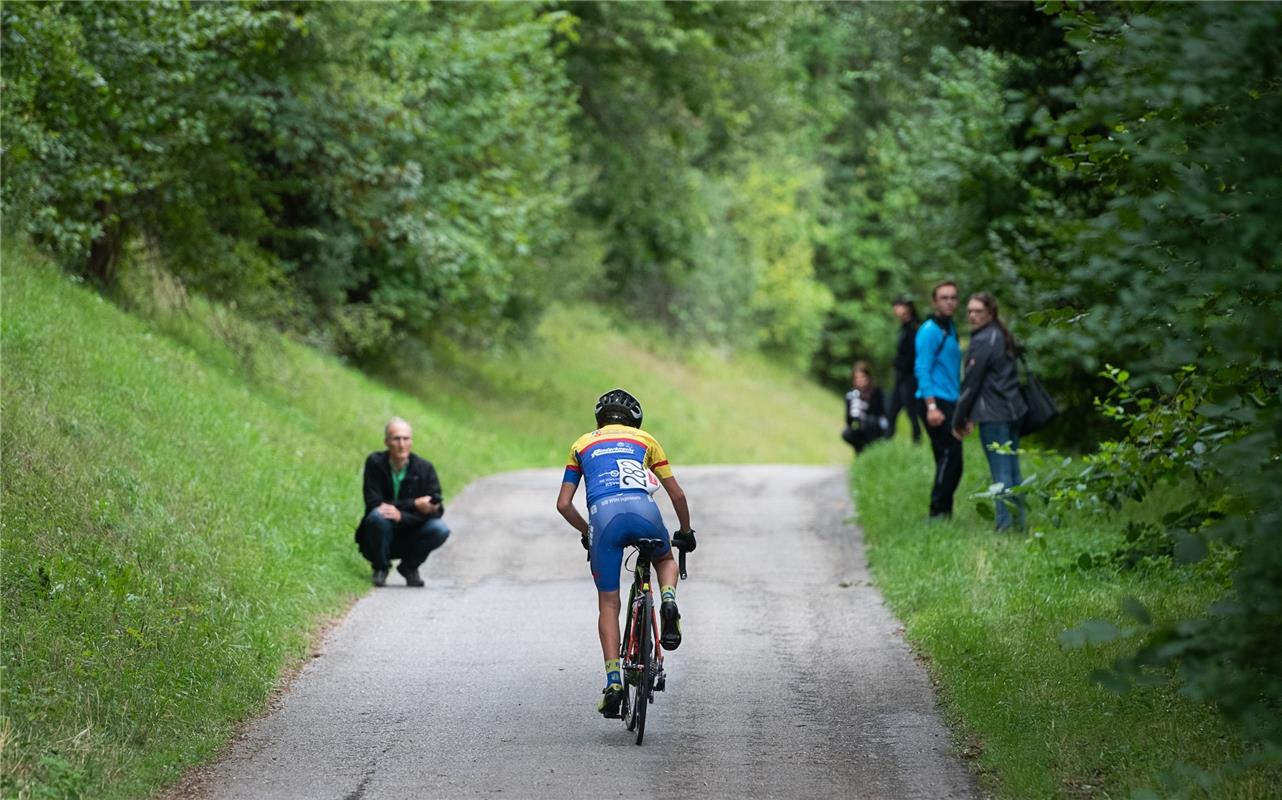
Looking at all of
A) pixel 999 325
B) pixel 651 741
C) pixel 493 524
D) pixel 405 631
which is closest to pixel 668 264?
pixel 493 524

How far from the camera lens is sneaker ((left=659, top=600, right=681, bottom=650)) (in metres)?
8.74

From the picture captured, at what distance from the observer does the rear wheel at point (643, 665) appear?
8.54m

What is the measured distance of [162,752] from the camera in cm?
805

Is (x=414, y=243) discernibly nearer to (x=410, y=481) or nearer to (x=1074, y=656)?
(x=410, y=481)

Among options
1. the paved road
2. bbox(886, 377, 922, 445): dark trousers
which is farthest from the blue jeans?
bbox(886, 377, 922, 445): dark trousers

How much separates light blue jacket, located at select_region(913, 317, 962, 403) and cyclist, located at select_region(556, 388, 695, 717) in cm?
620

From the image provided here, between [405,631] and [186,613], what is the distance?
1840mm

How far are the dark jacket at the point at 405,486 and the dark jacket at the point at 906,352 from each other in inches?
284

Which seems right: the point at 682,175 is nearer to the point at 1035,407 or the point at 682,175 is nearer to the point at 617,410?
the point at 1035,407

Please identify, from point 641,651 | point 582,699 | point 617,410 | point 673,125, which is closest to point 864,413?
point 582,699

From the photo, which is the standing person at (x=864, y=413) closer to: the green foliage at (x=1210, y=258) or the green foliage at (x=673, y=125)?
the green foliage at (x=673, y=125)

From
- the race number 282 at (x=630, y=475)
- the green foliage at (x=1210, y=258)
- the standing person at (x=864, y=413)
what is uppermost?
the green foliage at (x=1210, y=258)

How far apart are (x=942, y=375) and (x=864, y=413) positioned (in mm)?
7375

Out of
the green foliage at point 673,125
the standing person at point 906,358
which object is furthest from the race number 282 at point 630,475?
the green foliage at point 673,125
